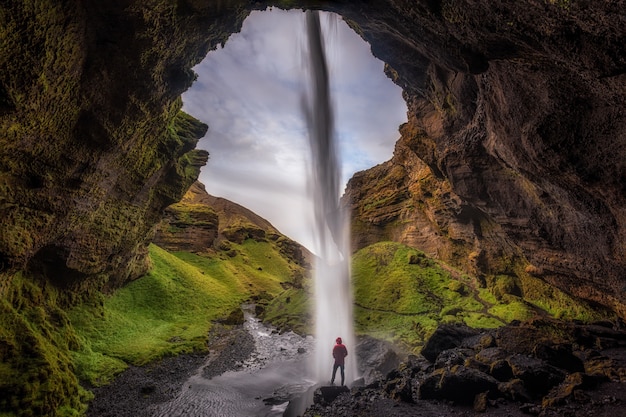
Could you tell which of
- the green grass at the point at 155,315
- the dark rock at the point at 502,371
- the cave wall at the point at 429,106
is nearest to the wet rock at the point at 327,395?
the dark rock at the point at 502,371

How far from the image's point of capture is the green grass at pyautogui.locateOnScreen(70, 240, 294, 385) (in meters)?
18.7

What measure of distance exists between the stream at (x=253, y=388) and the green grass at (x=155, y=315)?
483 cm

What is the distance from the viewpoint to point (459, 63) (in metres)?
11.8

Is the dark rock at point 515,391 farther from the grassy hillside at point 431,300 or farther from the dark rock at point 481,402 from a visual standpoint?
the grassy hillside at point 431,300

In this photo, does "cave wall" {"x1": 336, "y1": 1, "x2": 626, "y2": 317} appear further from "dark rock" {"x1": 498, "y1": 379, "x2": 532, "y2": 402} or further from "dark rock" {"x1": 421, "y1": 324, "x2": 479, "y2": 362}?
"dark rock" {"x1": 498, "y1": 379, "x2": 532, "y2": 402}

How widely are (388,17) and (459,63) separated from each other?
3757 mm

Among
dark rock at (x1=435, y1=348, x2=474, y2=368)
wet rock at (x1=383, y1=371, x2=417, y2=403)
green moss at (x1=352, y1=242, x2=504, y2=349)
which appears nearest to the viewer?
wet rock at (x1=383, y1=371, x2=417, y2=403)

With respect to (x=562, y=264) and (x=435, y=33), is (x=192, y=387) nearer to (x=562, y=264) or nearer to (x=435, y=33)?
(x=435, y=33)

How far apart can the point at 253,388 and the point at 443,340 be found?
11647 millimetres

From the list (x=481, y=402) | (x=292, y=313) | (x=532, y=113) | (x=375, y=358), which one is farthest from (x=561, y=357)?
(x=292, y=313)

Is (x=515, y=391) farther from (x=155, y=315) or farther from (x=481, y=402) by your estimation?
(x=155, y=315)

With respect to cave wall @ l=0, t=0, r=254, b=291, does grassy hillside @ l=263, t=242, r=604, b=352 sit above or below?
below

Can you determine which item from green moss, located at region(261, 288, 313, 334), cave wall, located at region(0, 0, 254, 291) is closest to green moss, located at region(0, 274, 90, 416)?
cave wall, located at region(0, 0, 254, 291)

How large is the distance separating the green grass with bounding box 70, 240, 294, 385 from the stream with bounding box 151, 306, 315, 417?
4.83 m
